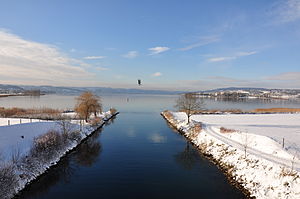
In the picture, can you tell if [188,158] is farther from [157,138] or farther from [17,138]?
[17,138]

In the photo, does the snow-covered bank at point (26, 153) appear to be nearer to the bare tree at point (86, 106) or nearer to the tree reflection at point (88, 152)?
the tree reflection at point (88, 152)

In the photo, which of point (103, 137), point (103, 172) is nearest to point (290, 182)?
point (103, 172)

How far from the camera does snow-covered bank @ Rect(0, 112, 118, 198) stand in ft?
50.6

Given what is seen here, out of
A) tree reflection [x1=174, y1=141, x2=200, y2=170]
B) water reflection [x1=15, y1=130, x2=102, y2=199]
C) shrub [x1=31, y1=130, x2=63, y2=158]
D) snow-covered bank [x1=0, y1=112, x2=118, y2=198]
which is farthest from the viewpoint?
tree reflection [x1=174, y1=141, x2=200, y2=170]

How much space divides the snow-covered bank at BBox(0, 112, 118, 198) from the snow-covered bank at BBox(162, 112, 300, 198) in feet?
61.2

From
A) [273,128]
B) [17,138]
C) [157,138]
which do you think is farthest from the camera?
[157,138]

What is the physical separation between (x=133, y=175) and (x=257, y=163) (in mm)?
11670

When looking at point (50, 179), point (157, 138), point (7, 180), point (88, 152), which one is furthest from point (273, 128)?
point (7, 180)

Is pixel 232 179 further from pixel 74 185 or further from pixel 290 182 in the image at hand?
pixel 74 185

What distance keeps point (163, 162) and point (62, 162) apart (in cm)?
1194

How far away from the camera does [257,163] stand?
59.2ft

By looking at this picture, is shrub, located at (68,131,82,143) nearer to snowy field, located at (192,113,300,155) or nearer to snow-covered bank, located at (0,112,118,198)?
snow-covered bank, located at (0,112,118,198)

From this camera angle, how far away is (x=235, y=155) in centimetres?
2159

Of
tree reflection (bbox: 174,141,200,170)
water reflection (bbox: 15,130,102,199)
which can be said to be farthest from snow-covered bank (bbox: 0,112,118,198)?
tree reflection (bbox: 174,141,200,170)
